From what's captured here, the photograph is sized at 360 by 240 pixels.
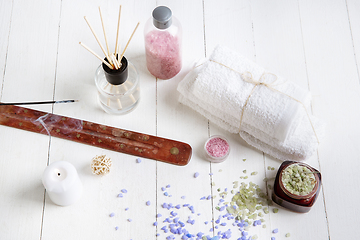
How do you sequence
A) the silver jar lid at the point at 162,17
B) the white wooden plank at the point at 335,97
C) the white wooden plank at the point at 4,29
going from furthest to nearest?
the white wooden plank at the point at 4,29
the white wooden plank at the point at 335,97
the silver jar lid at the point at 162,17

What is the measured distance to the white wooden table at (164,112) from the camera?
1.24 meters

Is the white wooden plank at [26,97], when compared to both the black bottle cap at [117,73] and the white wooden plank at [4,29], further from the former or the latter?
the black bottle cap at [117,73]

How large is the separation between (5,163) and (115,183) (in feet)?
1.25

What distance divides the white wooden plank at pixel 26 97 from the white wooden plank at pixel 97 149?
0.04 m

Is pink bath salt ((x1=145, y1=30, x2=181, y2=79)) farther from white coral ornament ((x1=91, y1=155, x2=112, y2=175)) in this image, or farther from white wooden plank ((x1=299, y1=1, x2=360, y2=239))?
white wooden plank ((x1=299, y1=1, x2=360, y2=239))

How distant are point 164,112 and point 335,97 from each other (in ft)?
2.06

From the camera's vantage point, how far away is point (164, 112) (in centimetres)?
136

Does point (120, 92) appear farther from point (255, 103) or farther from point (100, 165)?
point (255, 103)

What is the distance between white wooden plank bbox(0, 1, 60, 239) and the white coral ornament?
0.18 m

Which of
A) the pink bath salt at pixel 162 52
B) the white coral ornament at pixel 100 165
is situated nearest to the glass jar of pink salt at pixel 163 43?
the pink bath salt at pixel 162 52

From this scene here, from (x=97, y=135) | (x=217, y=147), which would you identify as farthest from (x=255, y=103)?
(x=97, y=135)

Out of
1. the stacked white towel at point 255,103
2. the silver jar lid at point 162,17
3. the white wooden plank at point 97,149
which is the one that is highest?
the silver jar lid at point 162,17

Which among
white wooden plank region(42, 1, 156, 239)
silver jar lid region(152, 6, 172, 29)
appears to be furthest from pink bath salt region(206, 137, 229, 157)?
silver jar lid region(152, 6, 172, 29)

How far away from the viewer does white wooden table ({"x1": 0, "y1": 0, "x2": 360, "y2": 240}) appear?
1240mm
